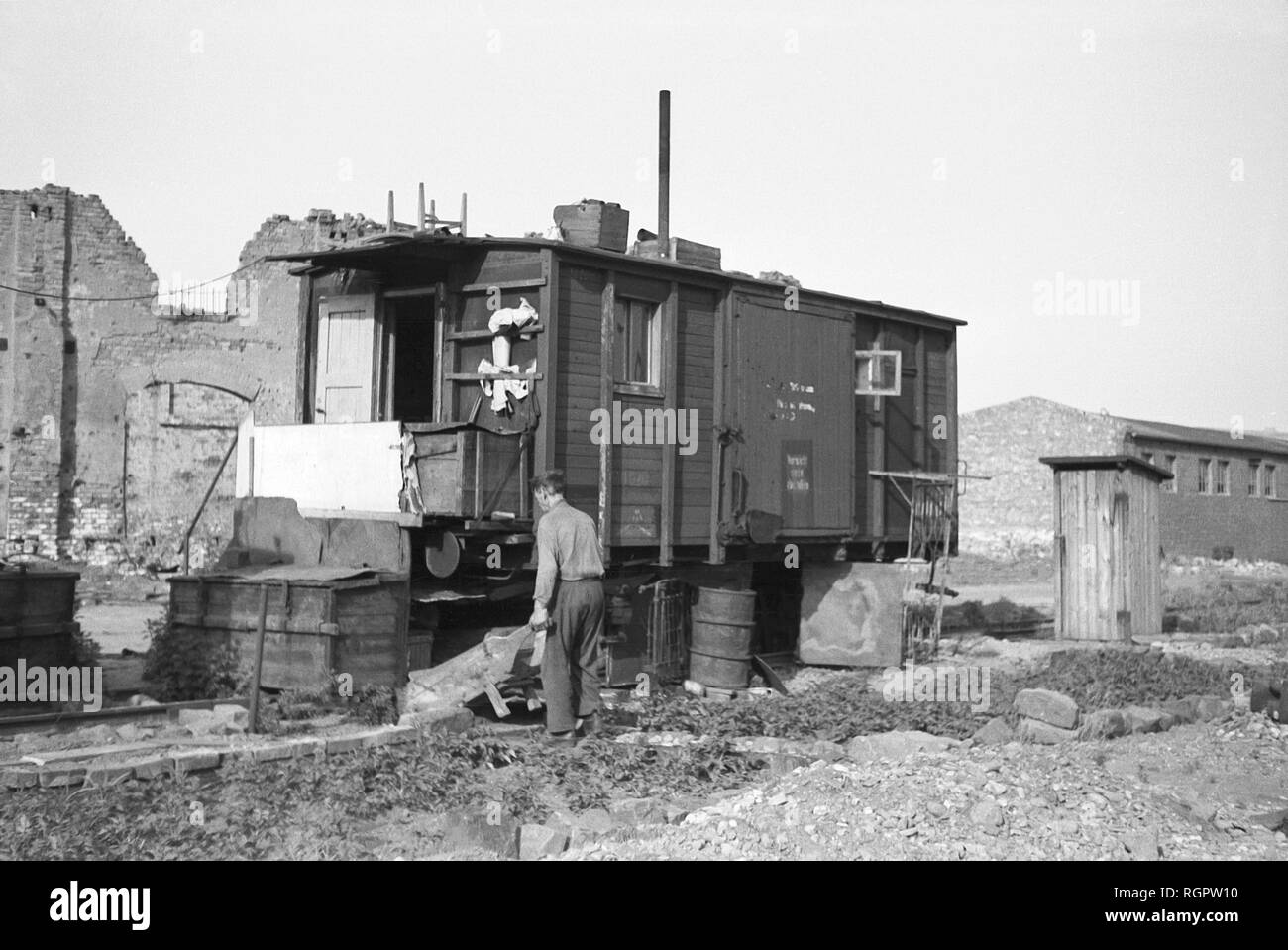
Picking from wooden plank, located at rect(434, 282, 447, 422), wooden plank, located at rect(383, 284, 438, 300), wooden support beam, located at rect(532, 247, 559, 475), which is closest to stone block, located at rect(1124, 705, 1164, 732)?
wooden support beam, located at rect(532, 247, 559, 475)

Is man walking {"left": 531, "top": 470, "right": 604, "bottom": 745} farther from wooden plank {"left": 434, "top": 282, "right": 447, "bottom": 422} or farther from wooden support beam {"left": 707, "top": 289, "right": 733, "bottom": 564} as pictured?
wooden support beam {"left": 707, "top": 289, "right": 733, "bottom": 564}

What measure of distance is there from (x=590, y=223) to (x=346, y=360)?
10.0 ft

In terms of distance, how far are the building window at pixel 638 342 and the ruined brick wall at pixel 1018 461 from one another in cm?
2679

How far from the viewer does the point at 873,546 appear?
15.6 metres

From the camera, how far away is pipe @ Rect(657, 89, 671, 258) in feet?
52.3

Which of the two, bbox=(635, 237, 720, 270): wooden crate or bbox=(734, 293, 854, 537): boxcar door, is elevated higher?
bbox=(635, 237, 720, 270): wooden crate

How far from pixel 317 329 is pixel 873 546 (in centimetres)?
740

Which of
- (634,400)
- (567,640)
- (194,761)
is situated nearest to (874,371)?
(634,400)

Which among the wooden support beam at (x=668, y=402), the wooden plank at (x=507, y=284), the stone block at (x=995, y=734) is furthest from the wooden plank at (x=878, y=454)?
the stone block at (x=995, y=734)

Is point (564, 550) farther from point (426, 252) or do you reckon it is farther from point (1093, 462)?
point (1093, 462)

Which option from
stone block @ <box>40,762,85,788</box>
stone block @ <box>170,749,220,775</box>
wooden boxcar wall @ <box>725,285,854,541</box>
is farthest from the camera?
wooden boxcar wall @ <box>725,285,854,541</box>

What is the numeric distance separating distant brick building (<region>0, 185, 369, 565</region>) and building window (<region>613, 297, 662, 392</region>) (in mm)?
11806
